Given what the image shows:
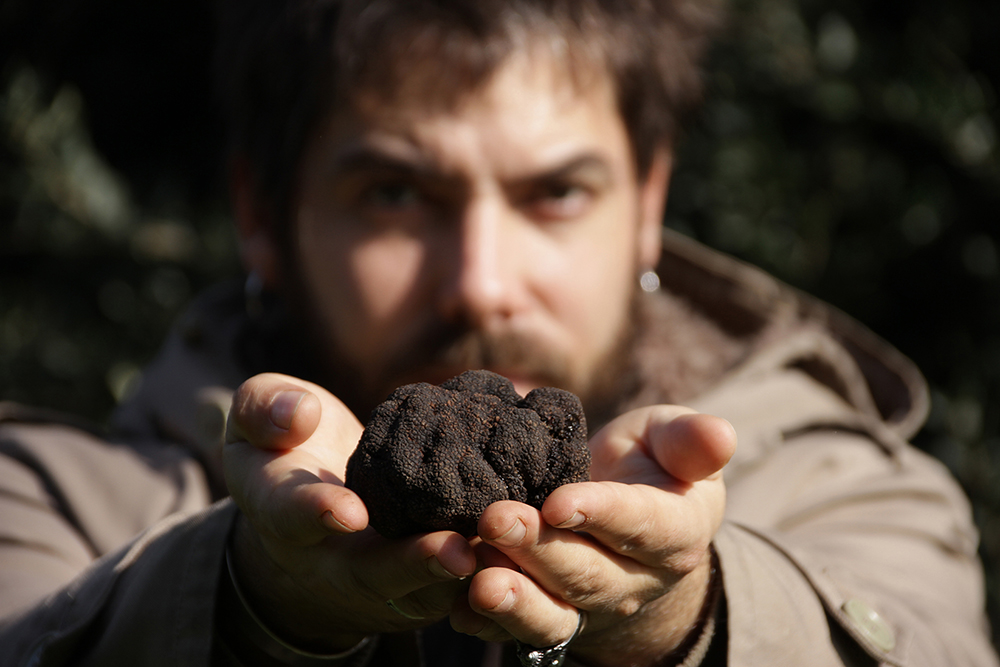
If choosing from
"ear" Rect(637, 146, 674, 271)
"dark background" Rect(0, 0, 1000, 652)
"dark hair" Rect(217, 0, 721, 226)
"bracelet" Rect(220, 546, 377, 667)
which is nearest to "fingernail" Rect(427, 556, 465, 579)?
"bracelet" Rect(220, 546, 377, 667)

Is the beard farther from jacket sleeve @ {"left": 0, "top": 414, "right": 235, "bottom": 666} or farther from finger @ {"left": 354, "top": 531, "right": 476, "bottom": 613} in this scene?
finger @ {"left": 354, "top": 531, "right": 476, "bottom": 613}

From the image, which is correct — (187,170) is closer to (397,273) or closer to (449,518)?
(397,273)

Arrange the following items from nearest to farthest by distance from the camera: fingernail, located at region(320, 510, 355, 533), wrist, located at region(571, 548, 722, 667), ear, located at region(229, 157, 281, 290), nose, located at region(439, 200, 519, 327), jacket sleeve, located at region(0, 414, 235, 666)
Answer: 1. fingernail, located at region(320, 510, 355, 533)
2. wrist, located at region(571, 548, 722, 667)
3. jacket sleeve, located at region(0, 414, 235, 666)
4. nose, located at region(439, 200, 519, 327)
5. ear, located at region(229, 157, 281, 290)

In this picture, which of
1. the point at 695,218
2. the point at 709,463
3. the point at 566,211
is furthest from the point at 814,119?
the point at 709,463

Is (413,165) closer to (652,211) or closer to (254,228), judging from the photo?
(254,228)

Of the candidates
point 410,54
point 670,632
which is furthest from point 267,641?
point 410,54

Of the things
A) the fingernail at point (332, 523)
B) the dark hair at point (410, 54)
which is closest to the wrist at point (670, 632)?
the fingernail at point (332, 523)

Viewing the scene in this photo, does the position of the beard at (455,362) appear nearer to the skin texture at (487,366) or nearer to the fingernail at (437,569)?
the skin texture at (487,366)
